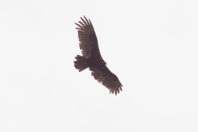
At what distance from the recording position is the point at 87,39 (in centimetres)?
2250

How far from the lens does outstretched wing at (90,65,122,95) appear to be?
23406mm

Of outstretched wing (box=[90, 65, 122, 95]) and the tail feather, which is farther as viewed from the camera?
outstretched wing (box=[90, 65, 122, 95])

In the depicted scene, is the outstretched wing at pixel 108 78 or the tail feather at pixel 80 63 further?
the outstretched wing at pixel 108 78

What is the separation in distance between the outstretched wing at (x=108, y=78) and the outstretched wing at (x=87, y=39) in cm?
103

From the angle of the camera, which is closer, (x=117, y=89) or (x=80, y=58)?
(x=80, y=58)

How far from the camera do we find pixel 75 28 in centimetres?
2258

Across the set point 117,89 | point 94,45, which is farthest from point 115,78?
point 94,45

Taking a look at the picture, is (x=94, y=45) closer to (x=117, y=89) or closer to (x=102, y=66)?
(x=102, y=66)

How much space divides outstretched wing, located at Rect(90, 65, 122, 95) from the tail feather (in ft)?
3.05

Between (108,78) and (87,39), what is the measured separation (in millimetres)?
2302

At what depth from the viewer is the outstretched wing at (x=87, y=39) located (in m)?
22.4

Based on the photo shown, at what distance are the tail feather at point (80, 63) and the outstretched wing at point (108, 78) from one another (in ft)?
3.05

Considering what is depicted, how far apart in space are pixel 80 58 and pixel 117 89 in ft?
8.90

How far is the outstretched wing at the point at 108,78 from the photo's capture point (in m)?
23.4
